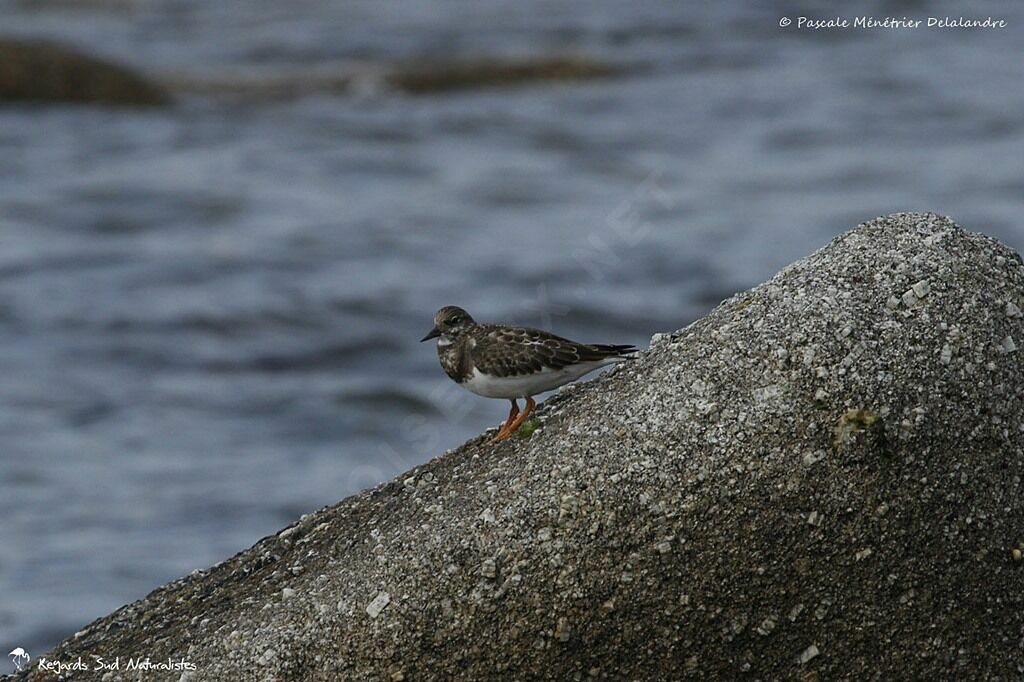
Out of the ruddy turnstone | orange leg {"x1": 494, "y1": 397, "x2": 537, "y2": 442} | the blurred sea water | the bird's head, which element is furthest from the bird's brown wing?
the blurred sea water

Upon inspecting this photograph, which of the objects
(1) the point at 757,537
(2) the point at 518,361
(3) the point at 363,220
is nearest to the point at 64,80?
(3) the point at 363,220

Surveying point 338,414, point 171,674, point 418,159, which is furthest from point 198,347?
point 171,674

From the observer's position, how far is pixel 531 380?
5.98 m

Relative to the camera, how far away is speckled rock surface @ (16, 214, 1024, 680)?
199 inches

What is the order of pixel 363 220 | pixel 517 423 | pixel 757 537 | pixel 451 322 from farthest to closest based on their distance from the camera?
1. pixel 363 220
2. pixel 451 322
3. pixel 517 423
4. pixel 757 537

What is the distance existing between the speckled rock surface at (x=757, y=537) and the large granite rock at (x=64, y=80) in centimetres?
1891

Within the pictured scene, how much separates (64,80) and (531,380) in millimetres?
18688

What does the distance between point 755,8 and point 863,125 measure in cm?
706

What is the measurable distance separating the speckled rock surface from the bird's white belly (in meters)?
0.56

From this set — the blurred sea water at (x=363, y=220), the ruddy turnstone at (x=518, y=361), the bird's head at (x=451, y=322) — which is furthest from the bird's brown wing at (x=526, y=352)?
the blurred sea water at (x=363, y=220)

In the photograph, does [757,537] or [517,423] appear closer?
[757,537]

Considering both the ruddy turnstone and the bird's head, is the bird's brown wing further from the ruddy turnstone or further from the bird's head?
the bird's head

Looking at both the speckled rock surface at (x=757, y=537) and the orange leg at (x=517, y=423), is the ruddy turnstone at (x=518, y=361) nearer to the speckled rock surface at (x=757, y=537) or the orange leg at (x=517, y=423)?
the orange leg at (x=517, y=423)

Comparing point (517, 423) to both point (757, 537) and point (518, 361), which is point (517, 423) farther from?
point (757, 537)
